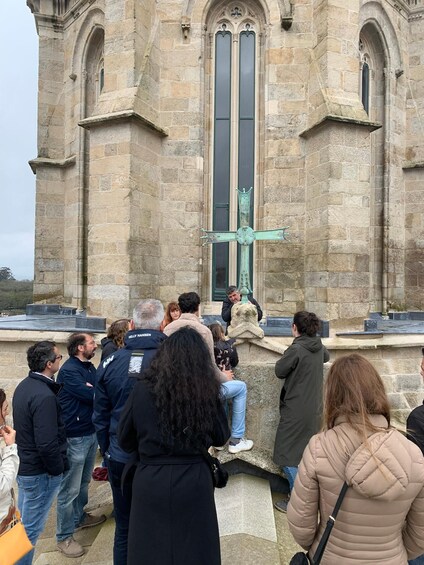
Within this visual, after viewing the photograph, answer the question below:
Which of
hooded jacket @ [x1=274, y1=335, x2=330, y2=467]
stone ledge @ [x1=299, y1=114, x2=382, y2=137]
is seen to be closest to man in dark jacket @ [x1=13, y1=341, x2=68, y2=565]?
hooded jacket @ [x1=274, y1=335, x2=330, y2=467]

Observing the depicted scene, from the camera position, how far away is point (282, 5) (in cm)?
853

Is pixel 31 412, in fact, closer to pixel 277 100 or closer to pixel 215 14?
pixel 277 100

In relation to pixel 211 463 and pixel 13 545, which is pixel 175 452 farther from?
pixel 13 545

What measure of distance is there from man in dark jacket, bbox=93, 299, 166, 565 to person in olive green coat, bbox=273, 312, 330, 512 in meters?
1.54

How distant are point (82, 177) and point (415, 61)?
9156 millimetres

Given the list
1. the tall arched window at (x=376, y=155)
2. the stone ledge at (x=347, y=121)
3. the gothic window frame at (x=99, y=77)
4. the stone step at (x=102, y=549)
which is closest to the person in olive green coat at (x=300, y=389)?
the stone step at (x=102, y=549)

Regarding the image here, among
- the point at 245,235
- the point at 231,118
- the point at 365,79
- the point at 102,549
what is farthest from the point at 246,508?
the point at 365,79

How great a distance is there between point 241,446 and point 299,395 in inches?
39.0

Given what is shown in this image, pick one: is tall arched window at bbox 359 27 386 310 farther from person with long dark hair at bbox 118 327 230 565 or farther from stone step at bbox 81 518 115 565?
person with long dark hair at bbox 118 327 230 565

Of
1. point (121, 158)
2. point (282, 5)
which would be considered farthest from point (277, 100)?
point (121, 158)

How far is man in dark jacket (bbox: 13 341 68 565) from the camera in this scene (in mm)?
2938

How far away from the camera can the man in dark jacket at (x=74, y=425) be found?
11.8 ft

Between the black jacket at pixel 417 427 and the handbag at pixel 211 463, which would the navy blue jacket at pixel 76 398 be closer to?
the handbag at pixel 211 463

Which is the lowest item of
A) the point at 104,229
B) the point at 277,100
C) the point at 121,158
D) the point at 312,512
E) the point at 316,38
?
the point at 312,512
